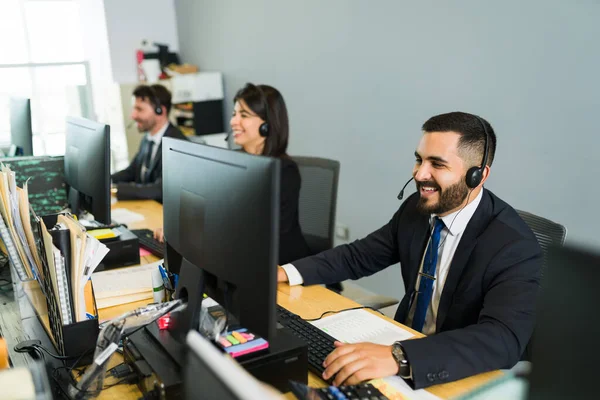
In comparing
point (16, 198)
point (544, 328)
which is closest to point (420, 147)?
point (544, 328)

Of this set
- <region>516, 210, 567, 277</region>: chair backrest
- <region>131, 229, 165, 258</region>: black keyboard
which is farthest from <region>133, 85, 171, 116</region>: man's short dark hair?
<region>516, 210, 567, 277</region>: chair backrest

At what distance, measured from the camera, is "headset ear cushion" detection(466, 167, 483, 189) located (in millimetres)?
1458

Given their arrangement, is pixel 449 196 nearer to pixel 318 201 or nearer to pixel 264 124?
pixel 318 201

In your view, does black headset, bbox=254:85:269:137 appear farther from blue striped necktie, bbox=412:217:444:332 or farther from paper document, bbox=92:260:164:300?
blue striped necktie, bbox=412:217:444:332

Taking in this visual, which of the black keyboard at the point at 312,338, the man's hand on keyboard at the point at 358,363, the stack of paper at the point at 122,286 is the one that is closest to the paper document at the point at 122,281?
the stack of paper at the point at 122,286

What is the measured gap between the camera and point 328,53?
319 centimetres

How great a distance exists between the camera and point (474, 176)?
4.78 ft

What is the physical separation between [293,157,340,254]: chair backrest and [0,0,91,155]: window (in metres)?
3.19

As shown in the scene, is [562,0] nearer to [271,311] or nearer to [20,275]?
[271,311]

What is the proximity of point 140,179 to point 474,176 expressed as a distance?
241 cm

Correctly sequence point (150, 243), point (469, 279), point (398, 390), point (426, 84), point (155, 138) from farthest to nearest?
point (155, 138)
point (426, 84)
point (150, 243)
point (469, 279)
point (398, 390)

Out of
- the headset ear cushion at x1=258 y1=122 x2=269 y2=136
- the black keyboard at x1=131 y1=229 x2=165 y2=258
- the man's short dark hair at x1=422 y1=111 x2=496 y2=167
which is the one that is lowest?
the black keyboard at x1=131 y1=229 x2=165 y2=258

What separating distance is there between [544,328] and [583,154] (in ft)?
5.38

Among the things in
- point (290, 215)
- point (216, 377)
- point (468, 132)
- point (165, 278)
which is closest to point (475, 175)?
point (468, 132)
